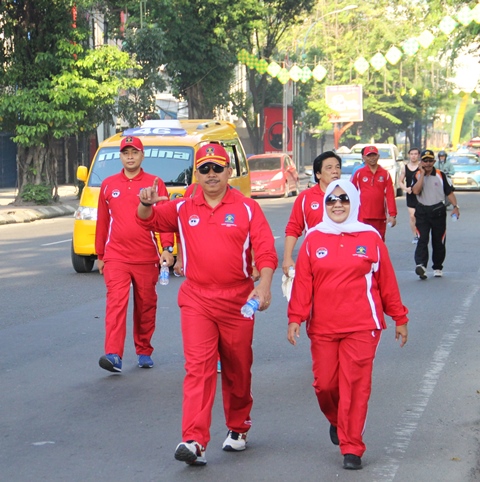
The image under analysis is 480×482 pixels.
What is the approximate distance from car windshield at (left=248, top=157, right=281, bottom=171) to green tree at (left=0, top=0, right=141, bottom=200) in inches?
319

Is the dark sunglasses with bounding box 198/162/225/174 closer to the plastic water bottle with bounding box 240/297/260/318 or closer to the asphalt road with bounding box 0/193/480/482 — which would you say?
the plastic water bottle with bounding box 240/297/260/318

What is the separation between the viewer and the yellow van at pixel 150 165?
1546 cm

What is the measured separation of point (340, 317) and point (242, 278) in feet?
2.08

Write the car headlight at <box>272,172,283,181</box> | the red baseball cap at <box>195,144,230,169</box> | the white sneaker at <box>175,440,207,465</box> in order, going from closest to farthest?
the white sneaker at <box>175,440,207,465</box> < the red baseball cap at <box>195,144,230,169</box> < the car headlight at <box>272,172,283,181</box>

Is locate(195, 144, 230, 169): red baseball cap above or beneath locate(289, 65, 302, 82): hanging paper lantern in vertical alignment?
beneath

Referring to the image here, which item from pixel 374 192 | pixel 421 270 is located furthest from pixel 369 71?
pixel 374 192

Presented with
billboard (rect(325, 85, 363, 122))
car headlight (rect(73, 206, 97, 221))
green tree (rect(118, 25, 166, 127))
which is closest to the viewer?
car headlight (rect(73, 206, 97, 221))

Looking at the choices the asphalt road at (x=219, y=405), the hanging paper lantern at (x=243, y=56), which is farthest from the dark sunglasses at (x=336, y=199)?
the hanging paper lantern at (x=243, y=56)

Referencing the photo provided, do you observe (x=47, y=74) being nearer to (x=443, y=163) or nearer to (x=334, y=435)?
(x=443, y=163)

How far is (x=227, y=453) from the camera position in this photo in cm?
619

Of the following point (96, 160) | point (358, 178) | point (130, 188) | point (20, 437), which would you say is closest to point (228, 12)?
point (96, 160)

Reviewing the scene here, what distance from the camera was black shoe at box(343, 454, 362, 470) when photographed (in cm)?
578

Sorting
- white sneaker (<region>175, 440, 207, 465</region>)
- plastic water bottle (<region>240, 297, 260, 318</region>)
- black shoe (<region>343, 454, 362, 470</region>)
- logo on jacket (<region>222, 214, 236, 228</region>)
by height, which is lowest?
black shoe (<region>343, 454, 362, 470</region>)

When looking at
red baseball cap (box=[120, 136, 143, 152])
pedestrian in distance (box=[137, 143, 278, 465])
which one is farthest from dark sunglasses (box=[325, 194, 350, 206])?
red baseball cap (box=[120, 136, 143, 152])
